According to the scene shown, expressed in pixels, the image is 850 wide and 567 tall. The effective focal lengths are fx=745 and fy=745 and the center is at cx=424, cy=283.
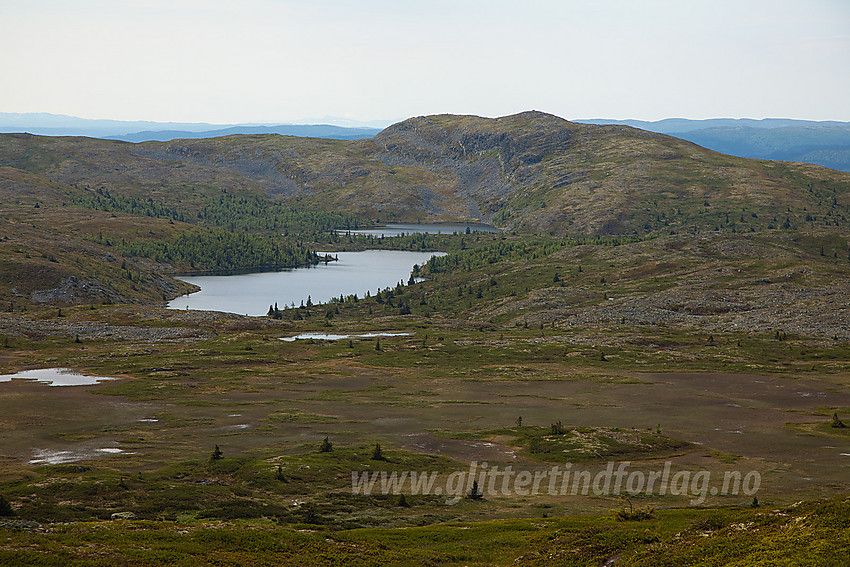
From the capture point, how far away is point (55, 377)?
123 meters

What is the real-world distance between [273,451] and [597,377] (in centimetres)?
7353

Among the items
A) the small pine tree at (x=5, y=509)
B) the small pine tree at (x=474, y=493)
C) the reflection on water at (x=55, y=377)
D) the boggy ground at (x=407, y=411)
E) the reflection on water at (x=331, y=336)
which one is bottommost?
the reflection on water at (x=331, y=336)

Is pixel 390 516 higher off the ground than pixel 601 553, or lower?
lower

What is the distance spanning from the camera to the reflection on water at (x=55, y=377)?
118625mm

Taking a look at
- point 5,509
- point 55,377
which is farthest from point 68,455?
point 55,377

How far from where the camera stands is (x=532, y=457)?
82.1m

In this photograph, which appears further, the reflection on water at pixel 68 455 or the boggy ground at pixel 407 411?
the reflection on water at pixel 68 455

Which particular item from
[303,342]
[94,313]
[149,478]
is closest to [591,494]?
[149,478]

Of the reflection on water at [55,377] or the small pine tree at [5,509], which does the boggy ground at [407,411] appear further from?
the reflection on water at [55,377]

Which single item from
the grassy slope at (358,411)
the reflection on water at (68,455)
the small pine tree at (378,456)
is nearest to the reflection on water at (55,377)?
the grassy slope at (358,411)

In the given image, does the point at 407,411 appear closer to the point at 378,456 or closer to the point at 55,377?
the point at 378,456

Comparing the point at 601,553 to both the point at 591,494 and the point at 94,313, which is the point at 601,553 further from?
the point at 94,313

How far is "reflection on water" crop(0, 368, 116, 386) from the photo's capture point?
118625 mm

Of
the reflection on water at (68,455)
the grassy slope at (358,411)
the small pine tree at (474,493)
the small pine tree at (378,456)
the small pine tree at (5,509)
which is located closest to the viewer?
the grassy slope at (358,411)
